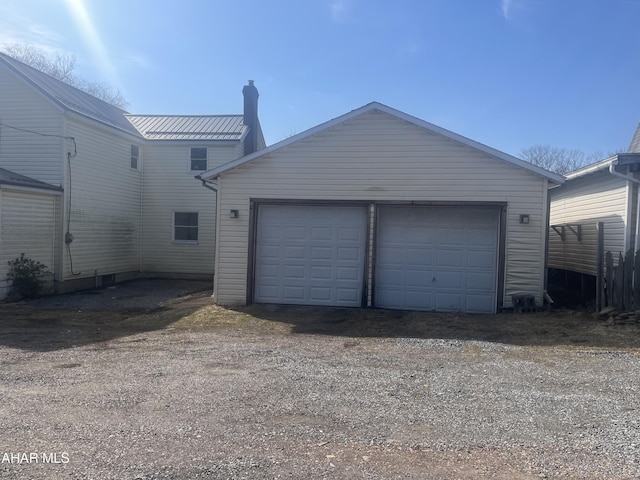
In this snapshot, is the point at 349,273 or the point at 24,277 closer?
the point at 349,273

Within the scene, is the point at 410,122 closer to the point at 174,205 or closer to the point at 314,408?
the point at 314,408

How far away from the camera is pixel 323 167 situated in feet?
41.6

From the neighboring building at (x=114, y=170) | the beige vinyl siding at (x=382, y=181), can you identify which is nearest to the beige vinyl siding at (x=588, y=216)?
the beige vinyl siding at (x=382, y=181)

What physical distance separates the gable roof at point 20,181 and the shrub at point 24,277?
1.92 meters

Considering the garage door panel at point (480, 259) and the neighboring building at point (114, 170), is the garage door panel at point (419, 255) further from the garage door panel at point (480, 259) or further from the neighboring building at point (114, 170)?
the neighboring building at point (114, 170)

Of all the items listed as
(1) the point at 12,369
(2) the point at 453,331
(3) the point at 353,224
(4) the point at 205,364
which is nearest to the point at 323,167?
(3) the point at 353,224

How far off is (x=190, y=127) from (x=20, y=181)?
831 centimetres

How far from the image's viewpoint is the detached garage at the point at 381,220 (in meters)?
12.0

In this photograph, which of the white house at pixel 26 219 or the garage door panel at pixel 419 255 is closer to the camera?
the garage door panel at pixel 419 255

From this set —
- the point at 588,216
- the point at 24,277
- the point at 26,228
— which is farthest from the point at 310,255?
the point at 26,228

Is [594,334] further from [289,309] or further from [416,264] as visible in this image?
[289,309]

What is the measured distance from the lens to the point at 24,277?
14297 millimetres

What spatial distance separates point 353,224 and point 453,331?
381 centimetres

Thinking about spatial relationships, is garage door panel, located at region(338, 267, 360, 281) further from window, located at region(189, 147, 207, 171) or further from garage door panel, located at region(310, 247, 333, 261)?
window, located at region(189, 147, 207, 171)
